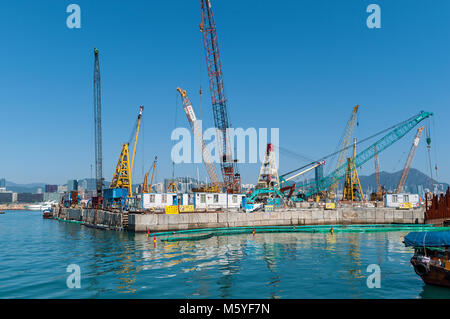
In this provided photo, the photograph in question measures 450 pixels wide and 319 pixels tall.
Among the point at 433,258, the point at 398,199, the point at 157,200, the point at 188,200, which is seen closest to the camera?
the point at 433,258

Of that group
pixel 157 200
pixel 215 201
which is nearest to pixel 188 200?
pixel 215 201

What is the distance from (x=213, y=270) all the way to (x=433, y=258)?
1713 centimetres

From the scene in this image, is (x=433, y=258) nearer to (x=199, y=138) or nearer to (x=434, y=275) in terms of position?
(x=434, y=275)

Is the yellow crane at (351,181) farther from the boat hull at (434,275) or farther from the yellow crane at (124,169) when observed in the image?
the boat hull at (434,275)

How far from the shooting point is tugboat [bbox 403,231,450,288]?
73.4ft

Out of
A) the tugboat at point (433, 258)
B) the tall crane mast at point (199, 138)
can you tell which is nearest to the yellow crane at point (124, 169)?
the tall crane mast at point (199, 138)

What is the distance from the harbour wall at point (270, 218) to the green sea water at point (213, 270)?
1180 centimetres

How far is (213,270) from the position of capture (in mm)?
27922

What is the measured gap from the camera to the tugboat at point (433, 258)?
73.4ft
